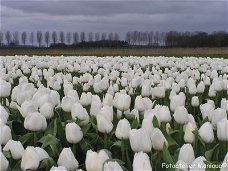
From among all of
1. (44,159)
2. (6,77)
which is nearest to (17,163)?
(44,159)

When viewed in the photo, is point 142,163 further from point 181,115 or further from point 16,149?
point 181,115

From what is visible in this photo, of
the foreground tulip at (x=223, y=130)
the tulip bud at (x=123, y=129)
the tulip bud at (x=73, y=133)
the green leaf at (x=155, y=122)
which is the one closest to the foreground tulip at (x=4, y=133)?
the tulip bud at (x=73, y=133)

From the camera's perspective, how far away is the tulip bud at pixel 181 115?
11.3ft

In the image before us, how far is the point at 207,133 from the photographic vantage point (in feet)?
9.86

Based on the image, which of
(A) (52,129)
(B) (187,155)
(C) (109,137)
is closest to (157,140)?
(B) (187,155)

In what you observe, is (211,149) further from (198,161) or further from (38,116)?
(38,116)

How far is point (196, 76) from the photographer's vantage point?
792 cm

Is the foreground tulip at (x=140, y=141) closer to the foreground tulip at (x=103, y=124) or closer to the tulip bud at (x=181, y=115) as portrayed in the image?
the foreground tulip at (x=103, y=124)

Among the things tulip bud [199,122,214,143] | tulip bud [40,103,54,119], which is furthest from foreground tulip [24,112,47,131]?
tulip bud [199,122,214,143]

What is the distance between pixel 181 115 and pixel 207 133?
0.47 meters

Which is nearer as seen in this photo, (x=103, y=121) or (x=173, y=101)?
(x=103, y=121)

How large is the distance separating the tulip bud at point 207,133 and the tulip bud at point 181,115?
0.43 metres

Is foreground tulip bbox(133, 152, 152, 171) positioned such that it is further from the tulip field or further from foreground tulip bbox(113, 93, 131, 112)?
foreground tulip bbox(113, 93, 131, 112)

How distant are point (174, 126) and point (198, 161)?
1.51m
